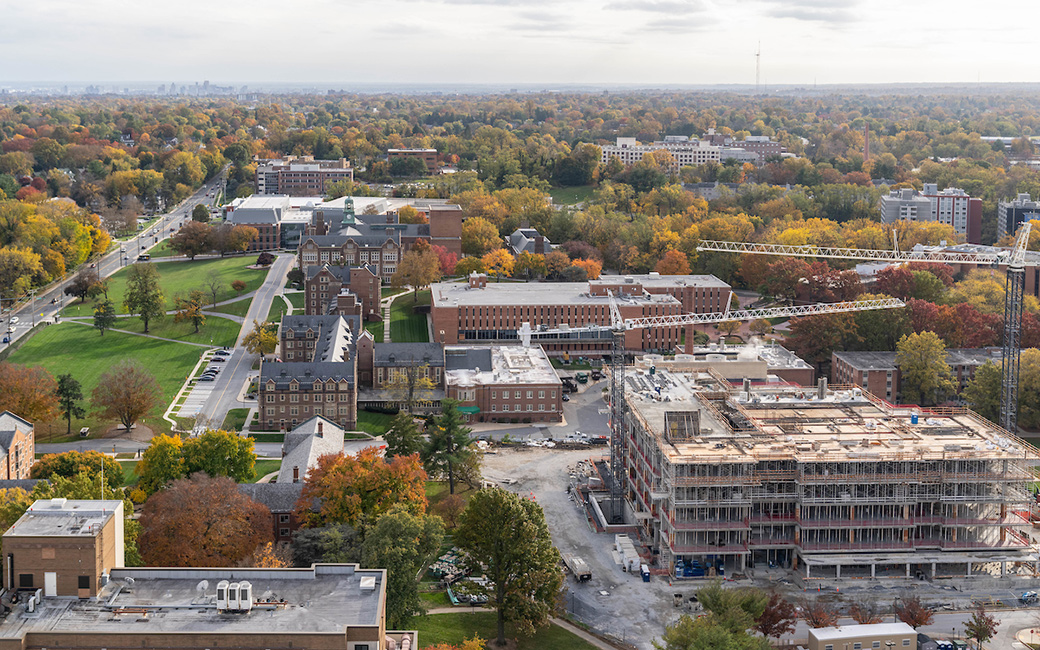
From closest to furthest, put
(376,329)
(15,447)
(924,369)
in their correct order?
1. (15,447)
2. (924,369)
3. (376,329)

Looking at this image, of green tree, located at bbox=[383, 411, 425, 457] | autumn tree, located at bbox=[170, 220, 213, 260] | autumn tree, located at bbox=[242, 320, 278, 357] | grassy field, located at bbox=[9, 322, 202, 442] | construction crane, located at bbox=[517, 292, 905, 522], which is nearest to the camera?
green tree, located at bbox=[383, 411, 425, 457]

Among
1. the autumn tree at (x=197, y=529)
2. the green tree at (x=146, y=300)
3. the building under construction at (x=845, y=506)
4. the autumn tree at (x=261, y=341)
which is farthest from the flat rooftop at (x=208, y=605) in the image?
the green tree at (x=146, y=300)

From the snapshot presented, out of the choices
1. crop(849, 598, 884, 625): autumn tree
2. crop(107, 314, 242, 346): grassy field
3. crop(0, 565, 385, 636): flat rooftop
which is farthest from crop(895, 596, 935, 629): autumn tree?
crop(107, 314, 242, 346): grassy field

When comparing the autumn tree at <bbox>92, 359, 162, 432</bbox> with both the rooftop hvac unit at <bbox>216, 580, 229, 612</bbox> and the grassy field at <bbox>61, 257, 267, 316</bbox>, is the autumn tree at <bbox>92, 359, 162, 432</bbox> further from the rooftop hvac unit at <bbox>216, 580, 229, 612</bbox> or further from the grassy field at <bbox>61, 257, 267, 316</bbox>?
the rooftop hvac unit at <bbox>216, 580, 229, 612</bbox>

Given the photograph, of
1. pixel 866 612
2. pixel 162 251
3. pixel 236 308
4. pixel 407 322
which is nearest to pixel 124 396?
pixel 407 322

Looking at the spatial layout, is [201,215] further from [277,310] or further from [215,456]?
[215,456]

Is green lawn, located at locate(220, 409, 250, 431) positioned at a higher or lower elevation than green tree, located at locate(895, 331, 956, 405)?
lower
